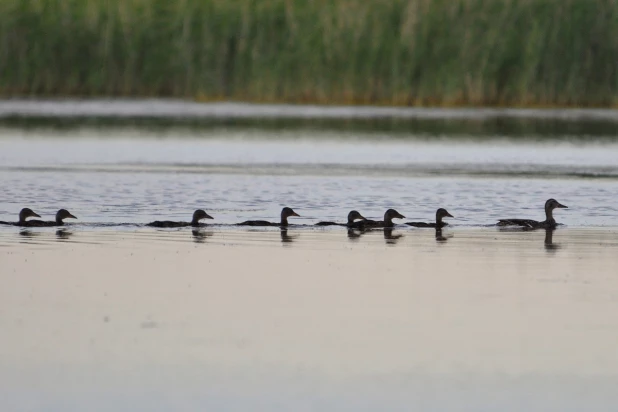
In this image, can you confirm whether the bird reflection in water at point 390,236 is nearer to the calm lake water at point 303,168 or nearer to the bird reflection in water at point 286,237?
the bird reflection in water at point 286,237

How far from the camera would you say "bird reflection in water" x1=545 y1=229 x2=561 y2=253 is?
1606 centimetres

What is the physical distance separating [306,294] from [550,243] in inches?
198

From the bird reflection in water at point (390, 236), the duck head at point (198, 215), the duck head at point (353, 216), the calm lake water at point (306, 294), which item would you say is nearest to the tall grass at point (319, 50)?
the calm lake water at point (306, 294)

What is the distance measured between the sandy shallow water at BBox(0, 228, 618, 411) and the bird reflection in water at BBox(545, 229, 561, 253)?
0.09m

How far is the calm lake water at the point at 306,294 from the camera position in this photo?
360 inches

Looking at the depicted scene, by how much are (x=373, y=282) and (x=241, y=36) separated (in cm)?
3317

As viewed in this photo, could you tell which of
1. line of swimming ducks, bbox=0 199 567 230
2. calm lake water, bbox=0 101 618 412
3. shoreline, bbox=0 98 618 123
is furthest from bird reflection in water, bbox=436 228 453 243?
shoreline, bbox=0 98 618 123

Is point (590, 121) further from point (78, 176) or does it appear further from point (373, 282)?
point (373, 282)

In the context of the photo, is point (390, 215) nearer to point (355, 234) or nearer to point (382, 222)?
point (382, 222)

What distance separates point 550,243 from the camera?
16.7 m

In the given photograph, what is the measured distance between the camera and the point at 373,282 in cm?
1323

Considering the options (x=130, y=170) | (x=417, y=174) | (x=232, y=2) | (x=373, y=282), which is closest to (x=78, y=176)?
(x=130, y=170)

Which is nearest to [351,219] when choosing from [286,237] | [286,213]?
[286,213]

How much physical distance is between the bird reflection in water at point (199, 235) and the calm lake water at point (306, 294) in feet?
0.11
